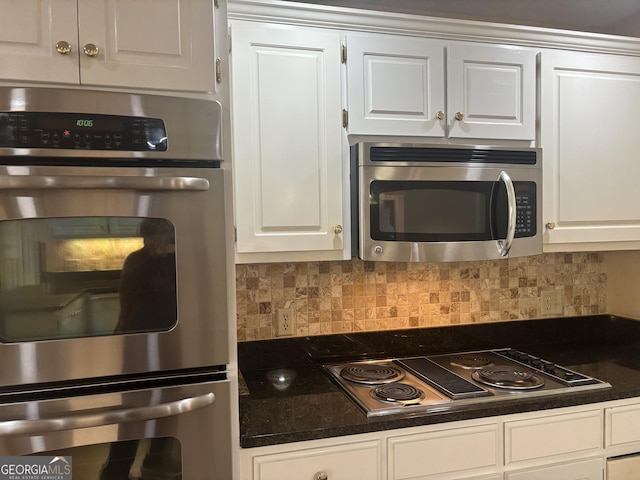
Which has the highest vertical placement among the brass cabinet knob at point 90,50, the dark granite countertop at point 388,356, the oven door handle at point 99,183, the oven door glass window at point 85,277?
the brass cabinet knob at point 90,50

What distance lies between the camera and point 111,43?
129 centimetres

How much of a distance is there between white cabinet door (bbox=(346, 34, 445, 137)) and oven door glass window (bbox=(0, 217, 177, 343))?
845 millimetres

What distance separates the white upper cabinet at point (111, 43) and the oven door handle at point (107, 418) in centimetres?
81

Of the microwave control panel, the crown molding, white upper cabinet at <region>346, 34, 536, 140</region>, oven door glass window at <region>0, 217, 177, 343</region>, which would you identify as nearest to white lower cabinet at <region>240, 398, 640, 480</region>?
oven door glass window at <region>0, 217, 177, 343</region>

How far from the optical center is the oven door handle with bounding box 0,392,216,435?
1.18 meters

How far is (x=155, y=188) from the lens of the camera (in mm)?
1257

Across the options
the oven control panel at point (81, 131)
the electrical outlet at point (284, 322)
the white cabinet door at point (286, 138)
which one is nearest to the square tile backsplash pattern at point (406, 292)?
the electrical outlet at point (284, 322)

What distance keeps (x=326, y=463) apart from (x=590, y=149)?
5.06ft

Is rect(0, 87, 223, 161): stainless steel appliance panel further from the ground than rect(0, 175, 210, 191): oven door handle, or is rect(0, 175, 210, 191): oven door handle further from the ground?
rect(0, 87, 223, 161): stainless steel appliance panel

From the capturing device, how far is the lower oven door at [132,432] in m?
1.19

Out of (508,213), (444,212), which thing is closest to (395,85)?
(444,212)

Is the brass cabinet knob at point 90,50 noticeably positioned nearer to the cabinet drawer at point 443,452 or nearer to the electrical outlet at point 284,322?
the electrical outlet at point 284,322

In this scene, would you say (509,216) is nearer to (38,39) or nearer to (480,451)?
(480,451)

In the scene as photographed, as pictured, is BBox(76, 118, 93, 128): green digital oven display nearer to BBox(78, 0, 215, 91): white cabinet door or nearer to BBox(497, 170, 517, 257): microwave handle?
BBox(78, 0, 215, 91): white cabinet door
